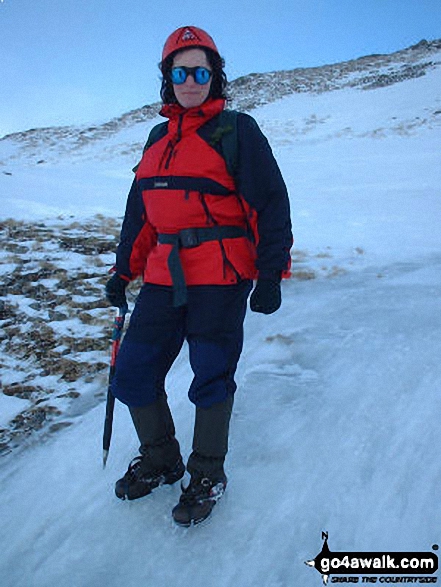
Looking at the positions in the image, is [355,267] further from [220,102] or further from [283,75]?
[283,75]

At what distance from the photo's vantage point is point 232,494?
2.11 m

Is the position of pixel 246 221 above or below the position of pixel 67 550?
above

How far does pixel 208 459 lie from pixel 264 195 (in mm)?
1139

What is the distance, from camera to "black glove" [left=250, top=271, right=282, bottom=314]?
1.98 meters

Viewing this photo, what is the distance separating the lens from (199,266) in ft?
6.68

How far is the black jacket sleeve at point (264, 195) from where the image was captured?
197cm

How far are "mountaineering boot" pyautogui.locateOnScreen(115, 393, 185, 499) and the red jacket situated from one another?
589 mm

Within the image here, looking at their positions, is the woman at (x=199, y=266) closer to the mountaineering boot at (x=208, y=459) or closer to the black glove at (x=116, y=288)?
the mountaineering boot at (x=208, y=459)

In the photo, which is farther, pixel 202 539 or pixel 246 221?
pixel 246 221

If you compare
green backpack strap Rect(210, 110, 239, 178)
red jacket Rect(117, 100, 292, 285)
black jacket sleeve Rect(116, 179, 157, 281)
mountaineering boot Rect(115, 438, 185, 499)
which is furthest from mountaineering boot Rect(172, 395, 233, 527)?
green backpack strap Rect(210, 110, 239, 178)

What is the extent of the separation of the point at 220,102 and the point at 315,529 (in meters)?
1.84

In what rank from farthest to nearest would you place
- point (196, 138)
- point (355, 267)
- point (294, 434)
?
point (355, 267)
point (294, 434)
point (196, 138)

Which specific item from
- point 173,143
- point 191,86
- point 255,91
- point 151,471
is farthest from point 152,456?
point 255,91

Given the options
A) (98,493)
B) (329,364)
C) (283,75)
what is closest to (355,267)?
(329,364)
